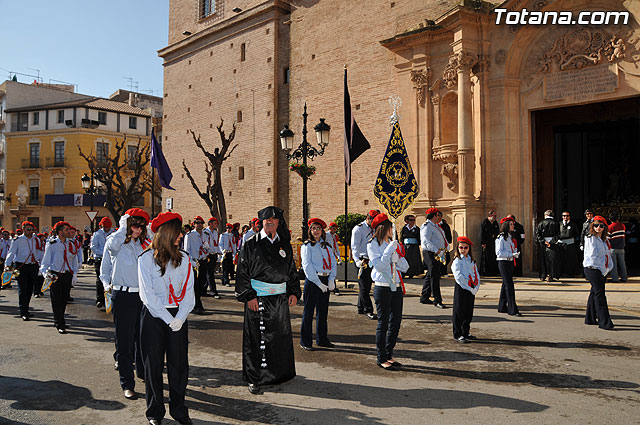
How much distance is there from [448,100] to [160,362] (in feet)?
53.9

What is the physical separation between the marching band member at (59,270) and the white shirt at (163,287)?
5575 mm

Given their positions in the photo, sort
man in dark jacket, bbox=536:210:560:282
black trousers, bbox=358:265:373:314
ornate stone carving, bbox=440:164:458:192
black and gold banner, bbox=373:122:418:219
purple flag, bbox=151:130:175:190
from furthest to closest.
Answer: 1. purple flag, bbox=151:130:175:190
2. ornate stone carving, bbox=440:164:458:192
3. man in dark jacket, bbox=536:210:560:282
4. black and gold banner, bbox=373:122:418:219
5. black trousers, bbox=358:265:373:314

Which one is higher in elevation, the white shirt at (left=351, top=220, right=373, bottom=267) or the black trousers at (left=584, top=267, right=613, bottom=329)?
the white shirt at (left=351, top=220, right=373, bottom=267)

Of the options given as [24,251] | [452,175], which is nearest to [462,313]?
[24,251]

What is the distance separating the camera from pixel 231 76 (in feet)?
96.8

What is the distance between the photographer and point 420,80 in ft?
62.7

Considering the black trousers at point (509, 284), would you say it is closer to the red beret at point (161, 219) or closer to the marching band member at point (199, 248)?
the marching band member at point (199, 248)

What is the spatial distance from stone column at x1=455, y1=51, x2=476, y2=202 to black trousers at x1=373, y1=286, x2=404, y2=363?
1151 centimetres

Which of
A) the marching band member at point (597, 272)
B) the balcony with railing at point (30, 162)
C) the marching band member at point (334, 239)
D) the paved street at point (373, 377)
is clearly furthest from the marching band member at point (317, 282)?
the balcony with railing at point (30, 162)

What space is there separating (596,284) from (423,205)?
9.90 meters

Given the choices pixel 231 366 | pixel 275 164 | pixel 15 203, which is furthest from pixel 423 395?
pixel 15 203

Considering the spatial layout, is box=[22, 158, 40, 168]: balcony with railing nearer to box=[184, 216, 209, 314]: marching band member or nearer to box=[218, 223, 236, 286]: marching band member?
box=[218, 223, 236, 286]: marching band member

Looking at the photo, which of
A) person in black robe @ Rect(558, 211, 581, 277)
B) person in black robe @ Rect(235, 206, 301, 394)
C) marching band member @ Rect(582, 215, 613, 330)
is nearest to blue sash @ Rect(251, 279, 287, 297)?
person in black robe @ Rect(235, 206, 301, 394)

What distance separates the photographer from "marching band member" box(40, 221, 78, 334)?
9094mm
